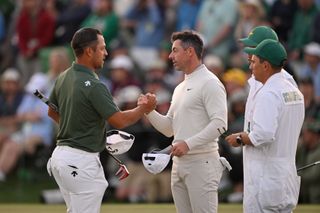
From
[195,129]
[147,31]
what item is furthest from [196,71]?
[147,31]

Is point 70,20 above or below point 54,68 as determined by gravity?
above

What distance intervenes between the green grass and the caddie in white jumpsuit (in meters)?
5.26

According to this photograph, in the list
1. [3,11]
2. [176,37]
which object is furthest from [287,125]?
[3,11]

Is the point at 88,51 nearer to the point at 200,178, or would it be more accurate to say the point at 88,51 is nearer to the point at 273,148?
the point at 200,178

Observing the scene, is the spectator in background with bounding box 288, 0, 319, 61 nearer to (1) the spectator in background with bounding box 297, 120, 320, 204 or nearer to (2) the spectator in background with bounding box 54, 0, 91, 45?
(1) the spectator in background with bounding box 297, 120, 320, 204

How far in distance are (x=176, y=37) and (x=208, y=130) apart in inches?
40.8

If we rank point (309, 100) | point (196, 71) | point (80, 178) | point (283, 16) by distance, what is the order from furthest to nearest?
point (283, 16) → point (309, 100) → point (196, 71) → point (80, 178)

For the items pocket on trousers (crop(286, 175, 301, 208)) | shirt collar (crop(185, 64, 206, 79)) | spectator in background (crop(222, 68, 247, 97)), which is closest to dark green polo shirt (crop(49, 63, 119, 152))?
shirt collar (crop(185, 64, 206, 79))

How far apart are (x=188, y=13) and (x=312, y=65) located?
2.55 meters

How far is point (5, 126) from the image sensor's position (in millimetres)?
17281

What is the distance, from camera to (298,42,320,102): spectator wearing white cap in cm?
1684

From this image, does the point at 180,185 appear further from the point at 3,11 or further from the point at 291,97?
the point at 3,11

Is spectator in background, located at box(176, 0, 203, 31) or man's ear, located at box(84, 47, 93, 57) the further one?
spectator in background, located at box(176, 0, 203, 31)

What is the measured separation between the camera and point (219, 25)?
58.9 ft
